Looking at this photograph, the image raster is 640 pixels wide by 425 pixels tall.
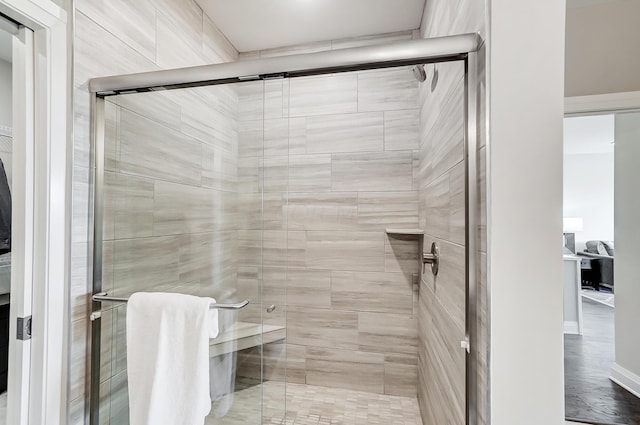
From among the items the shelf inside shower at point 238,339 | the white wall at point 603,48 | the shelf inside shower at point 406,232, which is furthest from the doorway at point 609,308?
the shelf inside shower at point 238,339

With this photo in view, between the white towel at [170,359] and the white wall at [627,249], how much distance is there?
7.21 feet

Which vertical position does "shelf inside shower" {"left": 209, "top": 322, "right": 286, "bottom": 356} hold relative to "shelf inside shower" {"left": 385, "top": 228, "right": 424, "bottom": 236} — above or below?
below

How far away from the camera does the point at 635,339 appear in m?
1.65

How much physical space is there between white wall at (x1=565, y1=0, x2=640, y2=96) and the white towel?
2.14 m

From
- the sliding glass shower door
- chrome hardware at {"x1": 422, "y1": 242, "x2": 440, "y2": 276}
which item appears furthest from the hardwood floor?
the sliding glass shower door

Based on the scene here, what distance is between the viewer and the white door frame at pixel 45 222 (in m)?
1.01

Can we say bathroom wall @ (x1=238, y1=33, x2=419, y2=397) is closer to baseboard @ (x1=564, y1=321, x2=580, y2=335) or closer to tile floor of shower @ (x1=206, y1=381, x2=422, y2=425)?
tile floor of shower @ (x1=206, y1=381, x2=422, y2=425)

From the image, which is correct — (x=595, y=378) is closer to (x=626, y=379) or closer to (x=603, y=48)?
(x=626, y=379)

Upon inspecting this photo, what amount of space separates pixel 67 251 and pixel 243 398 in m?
0.86

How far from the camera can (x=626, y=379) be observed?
1.62 meters

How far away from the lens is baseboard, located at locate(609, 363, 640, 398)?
61.5 inches

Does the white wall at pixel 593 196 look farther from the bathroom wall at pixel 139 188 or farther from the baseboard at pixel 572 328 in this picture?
the bathroom wall at pixel 139 188

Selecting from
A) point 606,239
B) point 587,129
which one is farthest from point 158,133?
point 606,239

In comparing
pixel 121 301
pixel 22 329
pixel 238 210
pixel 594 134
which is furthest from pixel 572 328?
pixel 22 329
